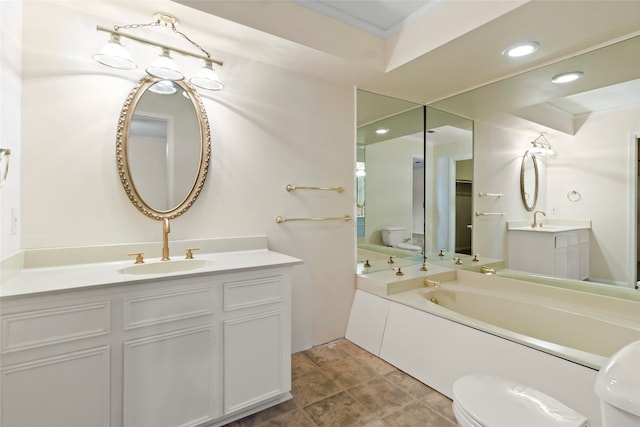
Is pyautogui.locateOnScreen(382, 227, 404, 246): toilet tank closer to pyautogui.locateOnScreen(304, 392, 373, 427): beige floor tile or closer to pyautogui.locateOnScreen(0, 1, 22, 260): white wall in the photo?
pyautogui.locateOnScreen(304, 392, 373, 427): beige floor tile

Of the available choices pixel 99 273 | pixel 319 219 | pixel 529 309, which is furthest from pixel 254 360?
pixel 529 309

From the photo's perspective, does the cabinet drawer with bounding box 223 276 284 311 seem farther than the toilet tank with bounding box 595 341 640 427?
Yes

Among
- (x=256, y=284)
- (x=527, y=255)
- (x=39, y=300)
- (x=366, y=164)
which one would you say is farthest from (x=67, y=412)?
(x=527, y=255)

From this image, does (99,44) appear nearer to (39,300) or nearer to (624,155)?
(39,300)

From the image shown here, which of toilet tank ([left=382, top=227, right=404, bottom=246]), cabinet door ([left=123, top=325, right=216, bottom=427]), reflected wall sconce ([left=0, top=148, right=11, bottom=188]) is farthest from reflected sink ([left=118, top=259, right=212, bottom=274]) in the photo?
toilet tank ([left=382, top=227, right=404, bottom=246])

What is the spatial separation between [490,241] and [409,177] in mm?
1031

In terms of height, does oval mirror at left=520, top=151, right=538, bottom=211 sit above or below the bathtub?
above

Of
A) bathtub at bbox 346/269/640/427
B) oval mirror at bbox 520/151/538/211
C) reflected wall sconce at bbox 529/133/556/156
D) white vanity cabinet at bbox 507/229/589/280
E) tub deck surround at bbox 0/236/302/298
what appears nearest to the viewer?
tub deck surround at bbox 0/236/302/298

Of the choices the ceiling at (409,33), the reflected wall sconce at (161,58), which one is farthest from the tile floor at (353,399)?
the ceiling at (409,33)

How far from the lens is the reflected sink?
64.7 inches

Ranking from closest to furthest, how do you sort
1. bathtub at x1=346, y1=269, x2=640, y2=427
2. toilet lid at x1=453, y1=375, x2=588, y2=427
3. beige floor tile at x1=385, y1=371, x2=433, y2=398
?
1. toilet lid at x1=453, y1=375, x2=588, y2=427
2. bathtub at x1=346, y1=269, x2=640, y2=427
3. beige floor tile at x1=385, y1=371, x2=433, y2=398

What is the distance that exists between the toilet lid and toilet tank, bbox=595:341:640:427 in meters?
0.32

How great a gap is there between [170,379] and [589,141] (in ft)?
10.3

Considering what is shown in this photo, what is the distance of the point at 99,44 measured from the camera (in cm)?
168
